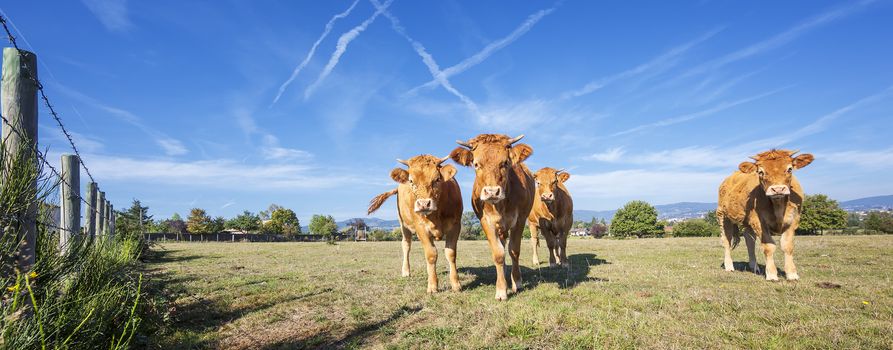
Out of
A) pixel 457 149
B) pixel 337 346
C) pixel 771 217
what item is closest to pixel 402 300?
pixel 337 346

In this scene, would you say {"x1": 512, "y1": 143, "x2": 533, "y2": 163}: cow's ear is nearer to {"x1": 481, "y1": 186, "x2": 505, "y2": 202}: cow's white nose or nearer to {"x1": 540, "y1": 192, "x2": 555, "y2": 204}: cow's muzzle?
{"x1": 481, "y1": 186, "x2": 505, "y2": 202}: cow's white nose

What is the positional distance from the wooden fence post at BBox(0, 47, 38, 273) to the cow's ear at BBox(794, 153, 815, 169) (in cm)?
1138

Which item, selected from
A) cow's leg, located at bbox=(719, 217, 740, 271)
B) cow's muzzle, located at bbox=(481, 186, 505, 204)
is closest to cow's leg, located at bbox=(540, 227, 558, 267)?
cow's leg, located at bbox=(719, 217, 740, 271)

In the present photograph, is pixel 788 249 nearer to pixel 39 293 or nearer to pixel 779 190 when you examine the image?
pixel 779 190

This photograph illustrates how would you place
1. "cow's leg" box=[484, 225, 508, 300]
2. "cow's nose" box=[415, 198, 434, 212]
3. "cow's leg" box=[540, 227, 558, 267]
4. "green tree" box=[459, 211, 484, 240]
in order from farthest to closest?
"green tree" box=[459, 211, 484, 240], "cow's leg" box=[540, 227, 558, 267], "cow's nose" box=[415, 198, 434, 212], "cow's leg" box=[484, 225, 508, 300]

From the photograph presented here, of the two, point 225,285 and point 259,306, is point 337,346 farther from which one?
point 225,285

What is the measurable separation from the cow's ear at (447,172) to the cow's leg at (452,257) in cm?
110

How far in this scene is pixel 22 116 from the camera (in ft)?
11.9

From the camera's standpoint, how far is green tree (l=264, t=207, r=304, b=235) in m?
87.1

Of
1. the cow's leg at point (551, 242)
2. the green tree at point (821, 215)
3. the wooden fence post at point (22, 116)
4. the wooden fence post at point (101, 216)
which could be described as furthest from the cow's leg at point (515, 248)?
the green tree at point (821, 215)

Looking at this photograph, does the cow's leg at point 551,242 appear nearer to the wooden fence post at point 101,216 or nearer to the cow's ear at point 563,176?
the cow's ear at point 563,176

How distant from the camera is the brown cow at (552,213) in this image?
11.0 metres

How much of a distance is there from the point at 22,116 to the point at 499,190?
5.17 m

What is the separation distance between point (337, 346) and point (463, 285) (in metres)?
3.84
